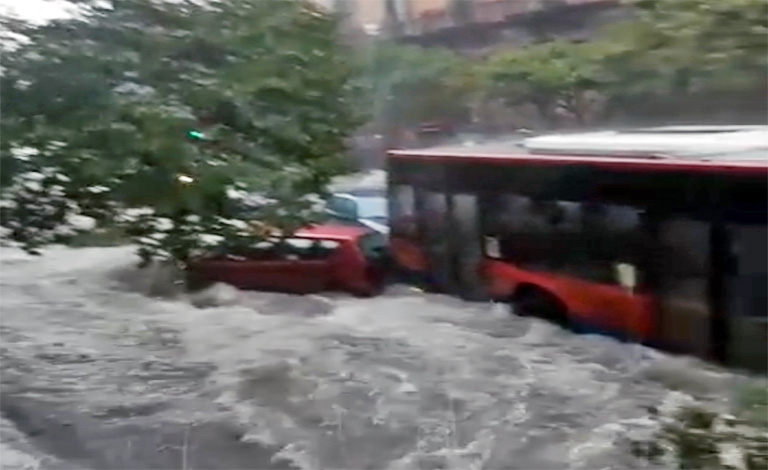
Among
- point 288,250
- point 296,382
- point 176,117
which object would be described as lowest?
point 296,382

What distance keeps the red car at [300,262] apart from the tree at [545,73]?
0.16 m

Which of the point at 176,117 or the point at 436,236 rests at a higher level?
the point at 176,117

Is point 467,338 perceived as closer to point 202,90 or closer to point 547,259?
point 547,259

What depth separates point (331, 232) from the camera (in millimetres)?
780

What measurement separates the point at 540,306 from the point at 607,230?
0.08 metres

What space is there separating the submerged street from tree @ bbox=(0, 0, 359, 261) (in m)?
0.05

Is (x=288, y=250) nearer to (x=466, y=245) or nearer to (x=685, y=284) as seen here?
(x=466, y=245)

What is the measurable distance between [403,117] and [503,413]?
25cm

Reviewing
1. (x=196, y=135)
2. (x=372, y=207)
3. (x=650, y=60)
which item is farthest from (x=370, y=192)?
(x=650, y=60)

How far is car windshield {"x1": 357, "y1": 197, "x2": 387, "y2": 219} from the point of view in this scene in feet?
2.57

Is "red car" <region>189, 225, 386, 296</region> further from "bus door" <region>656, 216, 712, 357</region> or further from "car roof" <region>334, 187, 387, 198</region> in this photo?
"bus door" <region>656, 216, 712, 357</region>

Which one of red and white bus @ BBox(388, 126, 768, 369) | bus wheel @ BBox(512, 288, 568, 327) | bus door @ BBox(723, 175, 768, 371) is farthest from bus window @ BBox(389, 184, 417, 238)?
bus door @ BBox(723, 175, 768, 371)

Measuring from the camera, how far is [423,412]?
0.78 m

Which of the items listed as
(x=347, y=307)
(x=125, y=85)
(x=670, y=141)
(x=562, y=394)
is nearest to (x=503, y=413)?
(x=562, y=394)
